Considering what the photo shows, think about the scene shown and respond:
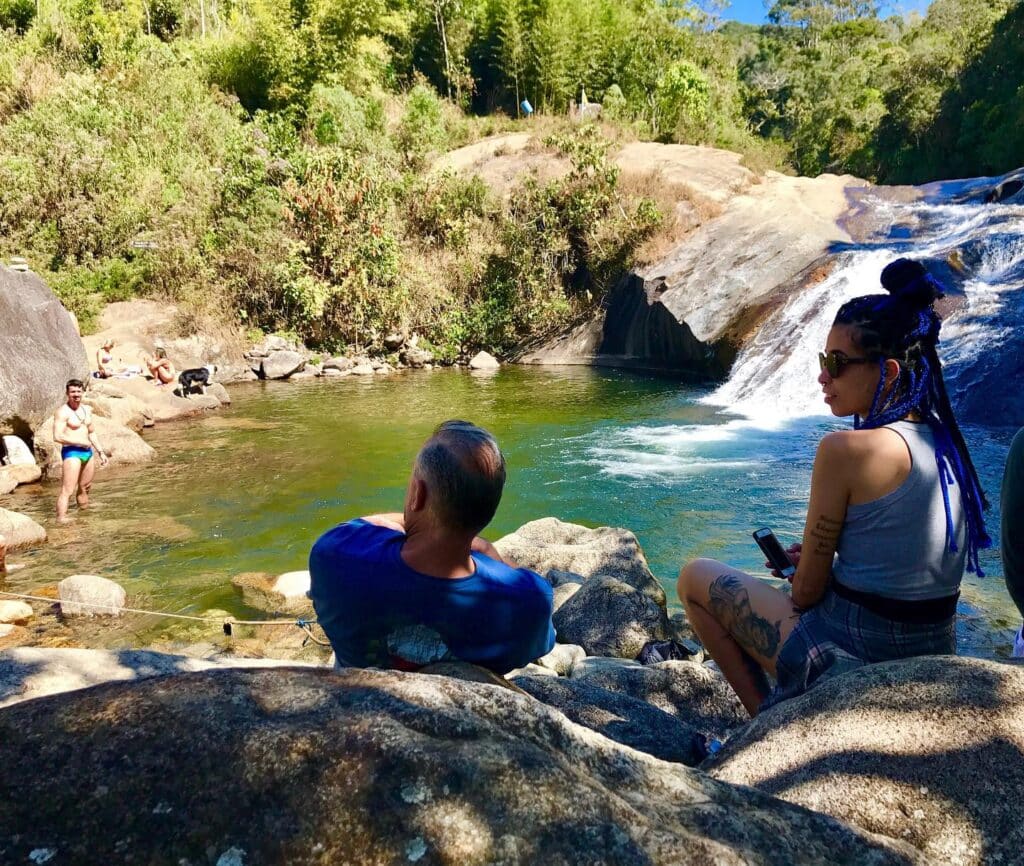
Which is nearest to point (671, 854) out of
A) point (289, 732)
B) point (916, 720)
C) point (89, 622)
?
point (289, 732)

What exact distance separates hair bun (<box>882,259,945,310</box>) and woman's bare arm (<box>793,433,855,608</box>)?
0.48 metres

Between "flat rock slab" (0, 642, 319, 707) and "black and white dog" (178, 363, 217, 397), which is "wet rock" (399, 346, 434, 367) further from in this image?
"flat rock slab" (0, 642, 319, 707)

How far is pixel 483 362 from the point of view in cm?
2225

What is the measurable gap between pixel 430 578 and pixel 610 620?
11.0ft

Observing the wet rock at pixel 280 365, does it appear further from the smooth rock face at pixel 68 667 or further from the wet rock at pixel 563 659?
the smooth rock face at pixel 68 667

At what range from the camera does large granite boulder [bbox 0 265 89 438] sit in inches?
413

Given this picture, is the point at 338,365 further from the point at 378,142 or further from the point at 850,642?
the point at 850,642

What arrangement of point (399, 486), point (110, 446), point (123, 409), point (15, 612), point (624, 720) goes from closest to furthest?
point (624, 720)
point (15, 612)
point (399, 486)
point (110, 446)
point (123, 409)

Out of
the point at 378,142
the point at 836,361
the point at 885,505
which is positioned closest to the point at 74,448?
the point at 836,361

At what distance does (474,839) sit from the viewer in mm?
1046

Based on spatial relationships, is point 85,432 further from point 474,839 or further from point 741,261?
point 741,261

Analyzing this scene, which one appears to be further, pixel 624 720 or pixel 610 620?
pixel 610 620

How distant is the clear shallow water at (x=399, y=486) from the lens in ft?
24.1

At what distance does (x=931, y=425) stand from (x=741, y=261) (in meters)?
17.8
